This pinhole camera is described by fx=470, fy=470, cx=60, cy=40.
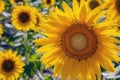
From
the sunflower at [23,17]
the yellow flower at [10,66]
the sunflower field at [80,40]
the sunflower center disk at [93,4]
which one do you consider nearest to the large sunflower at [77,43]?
the sunflower field at [80,40]

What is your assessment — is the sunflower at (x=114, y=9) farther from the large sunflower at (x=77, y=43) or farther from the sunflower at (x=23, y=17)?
the sunflower at (x=23, y=17)

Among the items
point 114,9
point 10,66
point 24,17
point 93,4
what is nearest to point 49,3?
point 24,17

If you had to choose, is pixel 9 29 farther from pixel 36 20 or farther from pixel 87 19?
pixel 87 19

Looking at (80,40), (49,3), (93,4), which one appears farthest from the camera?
(49,3)

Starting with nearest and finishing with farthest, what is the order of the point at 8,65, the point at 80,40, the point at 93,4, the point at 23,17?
the point at 80,40, the point at 93,4, the point at 8,65, the point at 23,17

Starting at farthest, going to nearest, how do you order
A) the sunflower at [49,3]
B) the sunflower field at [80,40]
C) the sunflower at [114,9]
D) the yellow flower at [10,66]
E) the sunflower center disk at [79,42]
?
the sunflower at [49,3] < the yellow flower at [10,66] < the sunflower at [114,9] < the sunflower center disk at [79,42] < the sunflower field at [80,40]

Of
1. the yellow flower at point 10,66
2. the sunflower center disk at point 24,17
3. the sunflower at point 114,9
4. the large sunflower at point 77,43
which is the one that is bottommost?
the yellow flower at point 10,66

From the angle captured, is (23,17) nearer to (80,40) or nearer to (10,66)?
(10,66)
